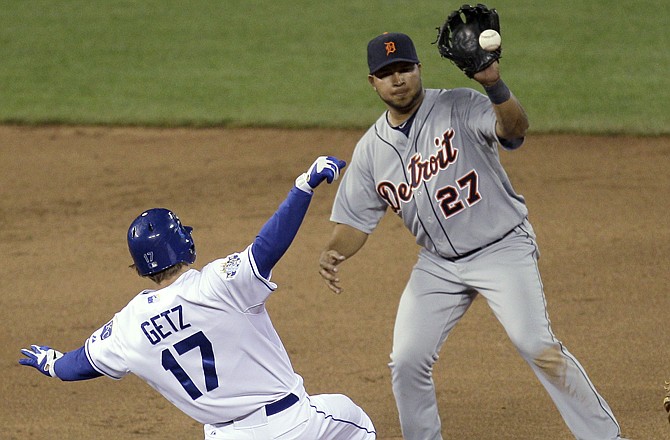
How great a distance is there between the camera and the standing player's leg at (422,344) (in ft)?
16.3

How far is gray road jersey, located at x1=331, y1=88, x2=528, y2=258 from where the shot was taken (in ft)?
16.2

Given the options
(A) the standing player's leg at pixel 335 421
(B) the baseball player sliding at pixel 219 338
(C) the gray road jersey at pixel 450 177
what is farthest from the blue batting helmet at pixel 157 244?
(C) the gray road jersey at pixel 450 177

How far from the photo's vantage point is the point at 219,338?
3939mm

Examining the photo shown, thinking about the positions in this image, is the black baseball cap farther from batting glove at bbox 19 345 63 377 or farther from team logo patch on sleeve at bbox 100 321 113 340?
batting glove at bbox 19 345 63 377

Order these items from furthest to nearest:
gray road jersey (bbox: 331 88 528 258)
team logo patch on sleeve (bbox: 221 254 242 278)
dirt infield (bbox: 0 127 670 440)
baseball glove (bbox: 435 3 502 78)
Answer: dirt infield (bbox: 0 127 670 440), gray road jersey (bbox: 331 88 528 258), baseball glove (bbox: 435 3 502 78), team logo patch on sleeve (bbox: 221 254 242 278)

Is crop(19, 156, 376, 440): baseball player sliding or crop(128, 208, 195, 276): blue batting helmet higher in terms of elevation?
crop(128, 208, 195, 276): blue batting helmet

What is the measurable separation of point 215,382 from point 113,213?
17.0ft

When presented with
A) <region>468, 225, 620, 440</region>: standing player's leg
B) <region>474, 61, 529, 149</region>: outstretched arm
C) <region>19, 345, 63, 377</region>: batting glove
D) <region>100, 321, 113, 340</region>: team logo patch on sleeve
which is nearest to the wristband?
<region>474, 61, 529, 149</region>: outstretched arm

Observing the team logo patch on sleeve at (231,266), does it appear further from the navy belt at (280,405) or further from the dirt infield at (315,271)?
the dirt infield at (315,271)

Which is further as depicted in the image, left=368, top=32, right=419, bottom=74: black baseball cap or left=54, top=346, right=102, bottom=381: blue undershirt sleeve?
left=368, top=32, right=419, bottom=74: black baseball cap

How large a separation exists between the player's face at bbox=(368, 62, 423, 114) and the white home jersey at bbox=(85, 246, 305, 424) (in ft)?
4.69

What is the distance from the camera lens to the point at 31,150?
35.3 feet

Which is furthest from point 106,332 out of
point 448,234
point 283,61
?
point 283,61

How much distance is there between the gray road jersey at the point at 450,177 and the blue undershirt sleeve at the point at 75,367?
1.69m
